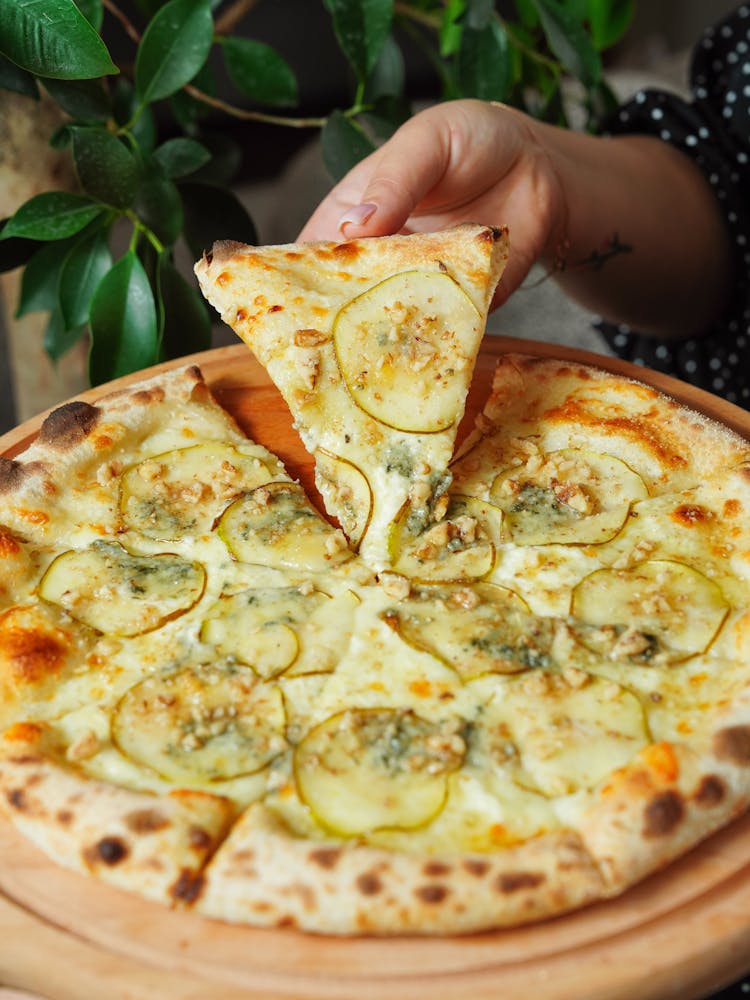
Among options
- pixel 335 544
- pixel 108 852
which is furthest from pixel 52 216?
pixel 108 852

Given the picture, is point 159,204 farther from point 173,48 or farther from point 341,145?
point 341,145

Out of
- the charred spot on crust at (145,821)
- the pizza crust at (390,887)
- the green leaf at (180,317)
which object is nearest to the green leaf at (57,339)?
the green leaf at (180,317)

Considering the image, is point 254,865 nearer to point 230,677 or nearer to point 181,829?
point 181,829

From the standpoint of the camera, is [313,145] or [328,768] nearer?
[328,768]

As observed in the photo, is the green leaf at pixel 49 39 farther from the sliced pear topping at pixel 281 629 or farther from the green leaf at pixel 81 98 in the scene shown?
the sliced pear topping at pixel 281 629

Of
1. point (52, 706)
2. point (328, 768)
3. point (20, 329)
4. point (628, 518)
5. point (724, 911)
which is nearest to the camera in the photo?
point (724, 911)

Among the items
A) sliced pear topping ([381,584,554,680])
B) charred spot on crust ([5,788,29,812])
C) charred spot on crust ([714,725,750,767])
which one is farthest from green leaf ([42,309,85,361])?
charred spot on crust ([714,725,750,767])

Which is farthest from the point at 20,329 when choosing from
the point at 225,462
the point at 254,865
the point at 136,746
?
the point at 254,865

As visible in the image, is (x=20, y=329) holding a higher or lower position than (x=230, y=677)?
lower
